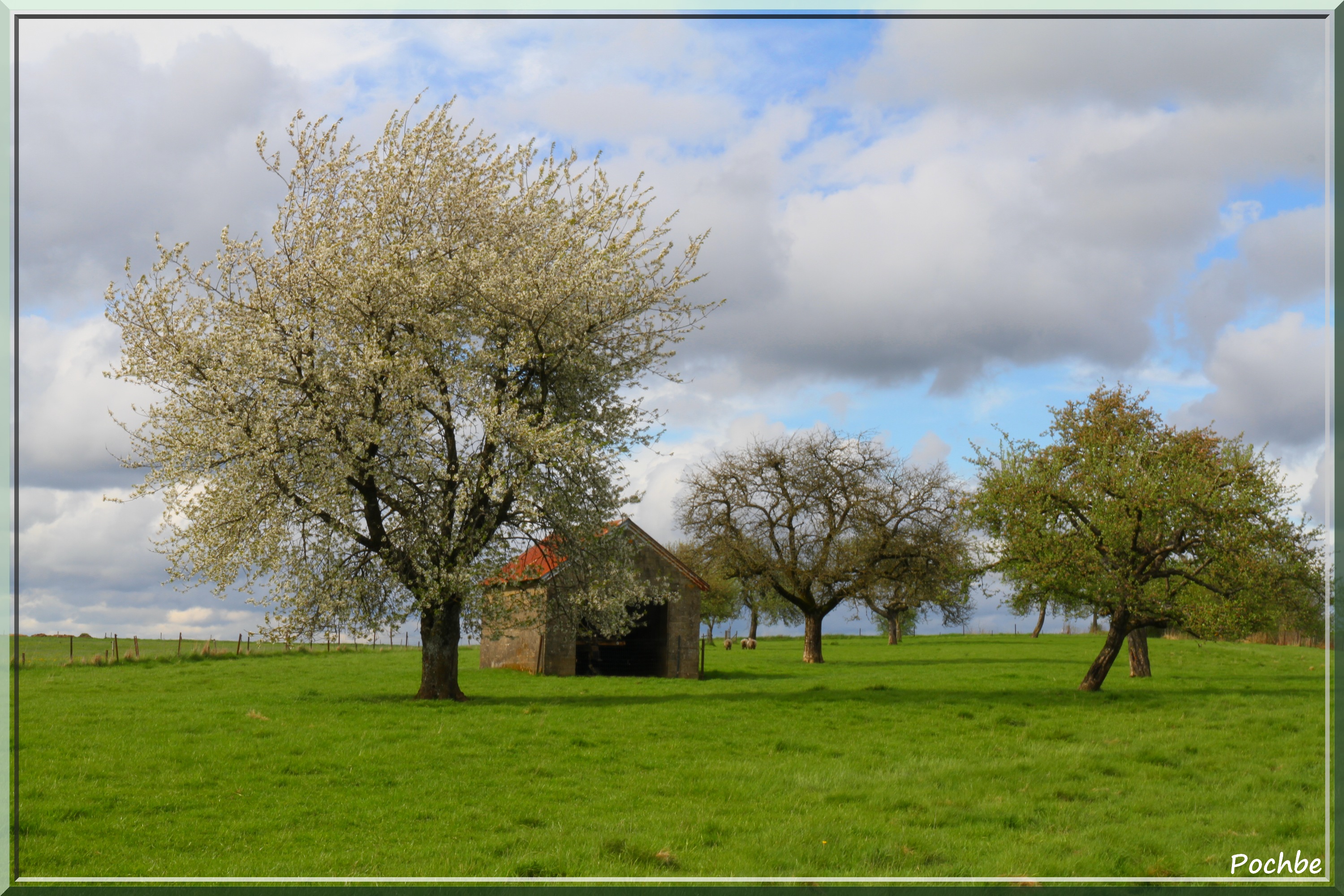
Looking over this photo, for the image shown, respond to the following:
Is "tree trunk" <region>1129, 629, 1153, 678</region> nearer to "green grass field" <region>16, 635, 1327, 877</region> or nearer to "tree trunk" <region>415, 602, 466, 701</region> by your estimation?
"green grass field" <region>16, 635, 1327, 877</region>

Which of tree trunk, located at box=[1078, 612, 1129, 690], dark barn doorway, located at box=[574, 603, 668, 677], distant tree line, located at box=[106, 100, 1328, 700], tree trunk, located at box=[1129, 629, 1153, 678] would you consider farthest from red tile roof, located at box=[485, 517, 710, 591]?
tree trunk, located at box=[1129, 629, 1153, 678]

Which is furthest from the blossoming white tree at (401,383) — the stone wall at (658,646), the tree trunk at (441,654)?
the stone wall at (658,646)

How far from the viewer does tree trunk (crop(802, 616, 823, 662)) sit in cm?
5250

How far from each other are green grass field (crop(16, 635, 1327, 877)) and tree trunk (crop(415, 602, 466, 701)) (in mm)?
→ 1392

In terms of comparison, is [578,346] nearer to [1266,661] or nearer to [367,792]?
[367,792]

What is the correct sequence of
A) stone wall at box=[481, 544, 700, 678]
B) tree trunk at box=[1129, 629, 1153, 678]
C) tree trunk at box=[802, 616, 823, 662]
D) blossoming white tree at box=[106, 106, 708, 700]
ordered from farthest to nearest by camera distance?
tree trunk at box=[802, 616, 823, 662] → stone wall at box=[481, 544, 700, 678] → tree trunk at box=[1129, 629, 1153, 678] → blossoming white tree at box=[106, 106, 708, 700]

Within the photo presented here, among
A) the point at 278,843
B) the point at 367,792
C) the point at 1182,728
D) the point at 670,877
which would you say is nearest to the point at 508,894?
the point at 670,877

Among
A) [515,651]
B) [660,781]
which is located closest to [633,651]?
[515,651]

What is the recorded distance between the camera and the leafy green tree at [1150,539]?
97.9ft

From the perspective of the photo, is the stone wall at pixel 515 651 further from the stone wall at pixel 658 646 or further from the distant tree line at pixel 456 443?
the distant tree line at pixel 456 443

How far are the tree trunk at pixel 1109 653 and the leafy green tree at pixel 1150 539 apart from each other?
50mm

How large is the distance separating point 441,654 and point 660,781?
1337 centimetres

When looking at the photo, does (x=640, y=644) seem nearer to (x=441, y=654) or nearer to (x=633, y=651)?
(x=633, y=651)

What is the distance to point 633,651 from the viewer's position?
155 feet
